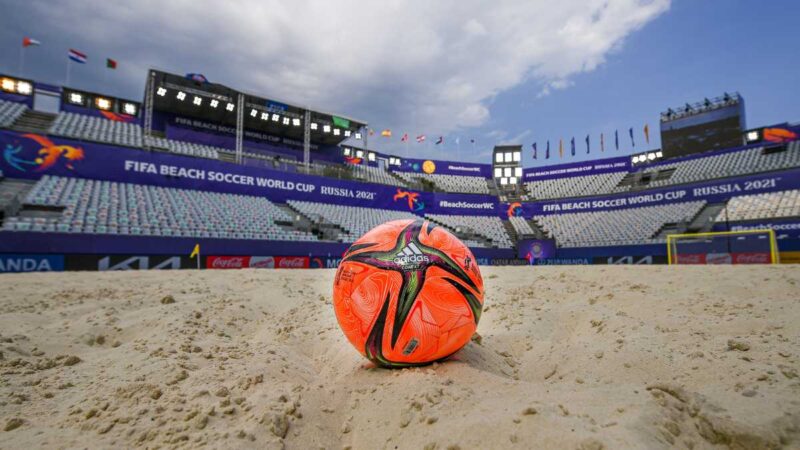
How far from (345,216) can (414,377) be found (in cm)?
2281

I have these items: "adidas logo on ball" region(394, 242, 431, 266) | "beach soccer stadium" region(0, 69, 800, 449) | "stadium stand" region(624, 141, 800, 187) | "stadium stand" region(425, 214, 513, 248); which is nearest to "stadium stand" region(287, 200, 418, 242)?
"beach soccer stadium" region(0, 69, 800, 449)

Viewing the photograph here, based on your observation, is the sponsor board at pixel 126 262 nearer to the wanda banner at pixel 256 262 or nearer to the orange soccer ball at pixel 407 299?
the wanda banner at pixel 256 262

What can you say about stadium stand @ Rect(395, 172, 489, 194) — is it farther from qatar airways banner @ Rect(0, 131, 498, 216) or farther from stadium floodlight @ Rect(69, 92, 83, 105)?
stadium floodlight @ Rect(69, 92, 83, 105)

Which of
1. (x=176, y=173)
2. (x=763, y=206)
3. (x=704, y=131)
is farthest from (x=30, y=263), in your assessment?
(x=704, y=131)

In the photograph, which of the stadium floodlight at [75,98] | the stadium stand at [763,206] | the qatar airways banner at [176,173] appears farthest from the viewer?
the stadium floodlight at [75,98]

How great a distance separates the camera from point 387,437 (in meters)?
2.38

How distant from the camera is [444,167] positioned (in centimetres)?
4288

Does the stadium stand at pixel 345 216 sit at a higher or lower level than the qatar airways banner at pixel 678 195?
lower

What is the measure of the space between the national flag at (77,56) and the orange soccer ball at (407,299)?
31.1 m

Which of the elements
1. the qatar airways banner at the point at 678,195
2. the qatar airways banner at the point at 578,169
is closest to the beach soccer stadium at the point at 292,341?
the qatar airways banner at the point at 678,195

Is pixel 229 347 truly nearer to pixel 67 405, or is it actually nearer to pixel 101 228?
pixel 67 405

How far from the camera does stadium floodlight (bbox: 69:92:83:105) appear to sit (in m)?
25.1

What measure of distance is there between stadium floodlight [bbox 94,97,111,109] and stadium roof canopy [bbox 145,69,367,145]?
3331mm

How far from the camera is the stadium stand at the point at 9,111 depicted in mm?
19378
